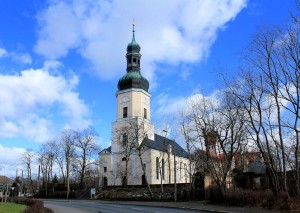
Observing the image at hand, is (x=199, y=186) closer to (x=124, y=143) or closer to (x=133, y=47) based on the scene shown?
(x=124, y=143)

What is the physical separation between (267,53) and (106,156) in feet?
193

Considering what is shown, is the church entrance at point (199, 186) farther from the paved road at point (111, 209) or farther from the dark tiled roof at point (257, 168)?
the dark tiled roof at point (257, 168)

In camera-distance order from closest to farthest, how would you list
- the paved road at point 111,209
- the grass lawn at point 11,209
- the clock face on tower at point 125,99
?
the grass lawn at point 11,209, the paved road at point 111,209, the clock face on tower at point 125,99

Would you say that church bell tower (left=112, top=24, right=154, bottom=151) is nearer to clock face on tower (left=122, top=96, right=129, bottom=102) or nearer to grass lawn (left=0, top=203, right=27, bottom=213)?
clock face on tower (left=122, top=96, right=129, bottom=102)

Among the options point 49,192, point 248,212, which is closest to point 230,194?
point 248,212

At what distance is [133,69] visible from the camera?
77.4 m

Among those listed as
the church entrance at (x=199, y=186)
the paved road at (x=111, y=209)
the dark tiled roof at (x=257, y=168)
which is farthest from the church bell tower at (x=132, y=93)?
the paved road at (x=111, y=209)

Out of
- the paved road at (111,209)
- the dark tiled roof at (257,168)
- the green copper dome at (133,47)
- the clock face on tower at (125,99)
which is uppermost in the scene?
the green copper dome at (133,47)

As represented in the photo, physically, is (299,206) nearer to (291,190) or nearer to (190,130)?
(291,190)

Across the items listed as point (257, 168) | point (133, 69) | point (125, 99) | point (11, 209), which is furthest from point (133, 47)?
point (11, 209)

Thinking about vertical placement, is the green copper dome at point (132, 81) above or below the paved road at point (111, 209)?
above

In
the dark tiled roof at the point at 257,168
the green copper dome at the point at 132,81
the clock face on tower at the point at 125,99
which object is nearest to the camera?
the dark tiled roof at the point at 257,168

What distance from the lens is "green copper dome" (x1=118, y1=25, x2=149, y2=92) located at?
77188 mm

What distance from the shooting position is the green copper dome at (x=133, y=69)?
3039 inches
